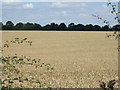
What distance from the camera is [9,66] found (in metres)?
3.12

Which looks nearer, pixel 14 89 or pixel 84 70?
pixel 14 89

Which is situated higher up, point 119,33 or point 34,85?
point 119,33

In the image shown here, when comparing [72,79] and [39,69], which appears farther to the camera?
[39,69]

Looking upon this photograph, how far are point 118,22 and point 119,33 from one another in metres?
0.14

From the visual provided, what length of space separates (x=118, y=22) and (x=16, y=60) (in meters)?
1.23

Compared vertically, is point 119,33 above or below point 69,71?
above

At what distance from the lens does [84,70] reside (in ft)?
21.4

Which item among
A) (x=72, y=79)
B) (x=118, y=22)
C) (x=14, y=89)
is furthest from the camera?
(x=72, y=79)

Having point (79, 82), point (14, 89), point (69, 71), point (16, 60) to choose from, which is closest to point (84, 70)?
point (69, 71)

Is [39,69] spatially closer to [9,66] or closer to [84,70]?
[84,70]

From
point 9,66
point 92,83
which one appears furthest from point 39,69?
point 9,66

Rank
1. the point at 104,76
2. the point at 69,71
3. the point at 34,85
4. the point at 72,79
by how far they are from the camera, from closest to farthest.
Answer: the point at 34,85
the point at 72,79
the point at 104,76
the point at 69,71

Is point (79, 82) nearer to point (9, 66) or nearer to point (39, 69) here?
point (39, 69)

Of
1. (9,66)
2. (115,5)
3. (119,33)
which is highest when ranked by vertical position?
(115,5)
